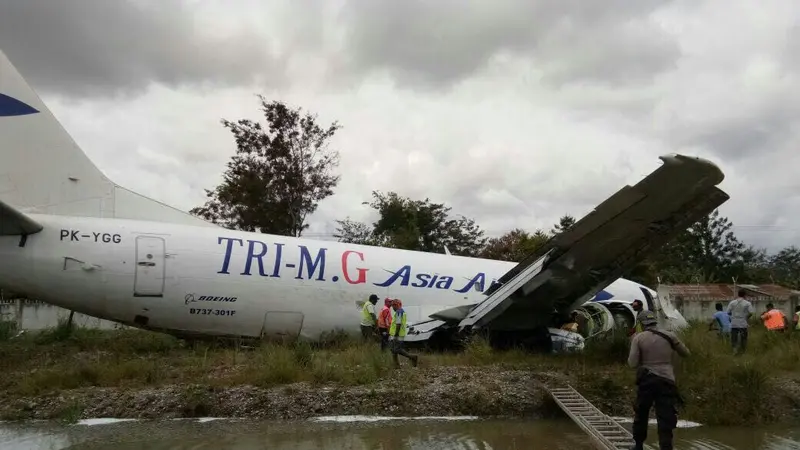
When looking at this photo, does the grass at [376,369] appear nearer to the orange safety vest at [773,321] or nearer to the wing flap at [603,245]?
the wing flap at [603,245]

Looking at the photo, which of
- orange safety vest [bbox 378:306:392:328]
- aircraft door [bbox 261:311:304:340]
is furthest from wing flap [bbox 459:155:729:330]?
aircraft door [bbox 261:311:304:340]

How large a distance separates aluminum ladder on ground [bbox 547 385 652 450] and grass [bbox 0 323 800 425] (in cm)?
56

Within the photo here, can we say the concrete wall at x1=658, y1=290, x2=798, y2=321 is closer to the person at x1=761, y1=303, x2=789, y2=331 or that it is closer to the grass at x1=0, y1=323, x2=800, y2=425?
the person at x1=761, y1=303, x2=789, y2=331

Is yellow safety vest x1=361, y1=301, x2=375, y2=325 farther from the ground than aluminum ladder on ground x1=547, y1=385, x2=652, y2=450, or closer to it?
farther from the ground

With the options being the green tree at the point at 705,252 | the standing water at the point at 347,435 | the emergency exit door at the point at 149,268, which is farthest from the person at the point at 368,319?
the green tree at the point at 705,252

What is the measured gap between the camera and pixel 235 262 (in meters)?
12.2

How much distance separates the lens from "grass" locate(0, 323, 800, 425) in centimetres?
835

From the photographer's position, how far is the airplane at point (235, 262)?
10.7 m

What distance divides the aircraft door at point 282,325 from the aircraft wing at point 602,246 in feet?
10.1

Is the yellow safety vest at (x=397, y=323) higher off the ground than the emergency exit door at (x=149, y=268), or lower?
lower

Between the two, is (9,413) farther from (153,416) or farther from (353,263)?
(353,263)

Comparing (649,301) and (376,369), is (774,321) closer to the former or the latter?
(649,301)

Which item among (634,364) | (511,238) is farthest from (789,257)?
(634,364)

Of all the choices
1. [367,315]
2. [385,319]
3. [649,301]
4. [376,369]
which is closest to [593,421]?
[376,369]
